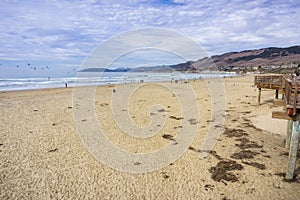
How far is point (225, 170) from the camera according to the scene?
25.2 feet

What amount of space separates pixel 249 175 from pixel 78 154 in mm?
6743

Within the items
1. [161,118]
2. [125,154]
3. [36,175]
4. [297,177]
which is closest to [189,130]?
[161,118]

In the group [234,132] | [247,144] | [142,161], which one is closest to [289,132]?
[247,144]

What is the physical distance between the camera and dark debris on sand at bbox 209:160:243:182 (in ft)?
23.5

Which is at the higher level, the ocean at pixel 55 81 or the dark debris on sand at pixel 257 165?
the ocean at pixel 55 81

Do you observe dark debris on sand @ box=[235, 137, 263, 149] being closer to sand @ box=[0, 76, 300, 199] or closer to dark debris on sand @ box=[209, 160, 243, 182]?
sand @ box=[0, 76, 300, 199]

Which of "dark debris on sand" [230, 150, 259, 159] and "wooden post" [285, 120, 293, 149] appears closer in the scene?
"dark debris on sand" [230, 150, 259, 159]

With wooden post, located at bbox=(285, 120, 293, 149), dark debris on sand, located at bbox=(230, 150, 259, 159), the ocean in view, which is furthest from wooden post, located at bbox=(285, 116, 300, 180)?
the ocean

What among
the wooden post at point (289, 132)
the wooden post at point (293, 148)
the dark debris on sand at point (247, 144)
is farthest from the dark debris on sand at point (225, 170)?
the wooden post at point (289, 132)

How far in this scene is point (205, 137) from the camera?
11.0 m

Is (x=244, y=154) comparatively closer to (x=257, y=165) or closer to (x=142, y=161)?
(x=257, y=165)

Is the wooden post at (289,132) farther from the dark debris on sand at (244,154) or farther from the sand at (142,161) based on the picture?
the dark debris on sand at (244,154)

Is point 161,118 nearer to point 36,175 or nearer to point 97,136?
point 97,136

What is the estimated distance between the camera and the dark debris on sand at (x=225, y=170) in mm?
7170
